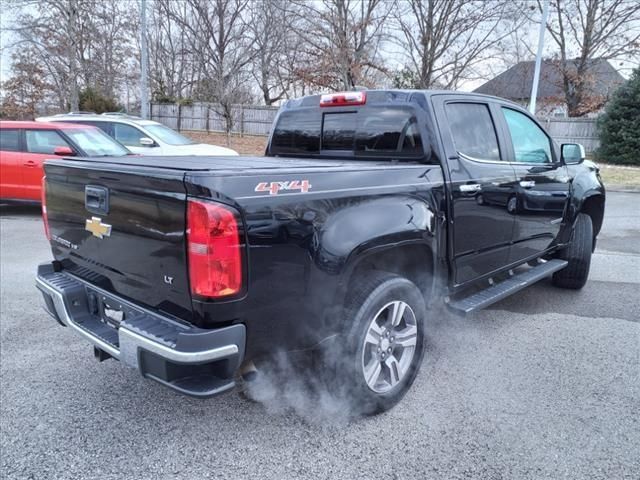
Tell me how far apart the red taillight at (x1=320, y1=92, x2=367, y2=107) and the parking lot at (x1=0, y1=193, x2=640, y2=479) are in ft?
6.64

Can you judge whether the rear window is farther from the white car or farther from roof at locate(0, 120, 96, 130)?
the white car

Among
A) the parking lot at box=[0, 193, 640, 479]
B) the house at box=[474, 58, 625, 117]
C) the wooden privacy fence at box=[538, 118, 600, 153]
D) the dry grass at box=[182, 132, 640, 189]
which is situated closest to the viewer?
the parking lot at box=[0, 193, 640, 479]

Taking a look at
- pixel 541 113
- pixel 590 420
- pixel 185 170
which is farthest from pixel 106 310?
pixel 541 113

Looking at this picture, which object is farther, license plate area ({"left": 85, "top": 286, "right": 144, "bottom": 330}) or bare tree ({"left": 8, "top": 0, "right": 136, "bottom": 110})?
bare tree ({"left": 8, "top": 0, "right": 136, "bottom": 110})

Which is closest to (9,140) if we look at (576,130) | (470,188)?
(470,188)

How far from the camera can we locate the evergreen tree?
19.6 m

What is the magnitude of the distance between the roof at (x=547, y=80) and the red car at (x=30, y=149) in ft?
88.1

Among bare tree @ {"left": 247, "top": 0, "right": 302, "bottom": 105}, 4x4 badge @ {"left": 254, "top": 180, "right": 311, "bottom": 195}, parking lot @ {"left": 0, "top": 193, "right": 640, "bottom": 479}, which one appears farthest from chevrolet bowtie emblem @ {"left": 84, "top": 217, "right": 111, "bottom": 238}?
bare tree @ {"left": 247, "top": 0, "right": 302, "bottom": 105}

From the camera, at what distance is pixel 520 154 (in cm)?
402

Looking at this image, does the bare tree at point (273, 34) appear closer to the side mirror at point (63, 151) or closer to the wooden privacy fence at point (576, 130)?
the wooden privacy fence at point (576, 130)

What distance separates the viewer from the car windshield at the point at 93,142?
8141mm

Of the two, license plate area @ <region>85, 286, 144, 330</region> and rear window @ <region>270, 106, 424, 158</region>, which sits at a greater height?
rear window @ <region>270, 106, 424, 158</region>

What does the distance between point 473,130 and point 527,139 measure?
38.0 inches

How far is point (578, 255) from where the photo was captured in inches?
194
